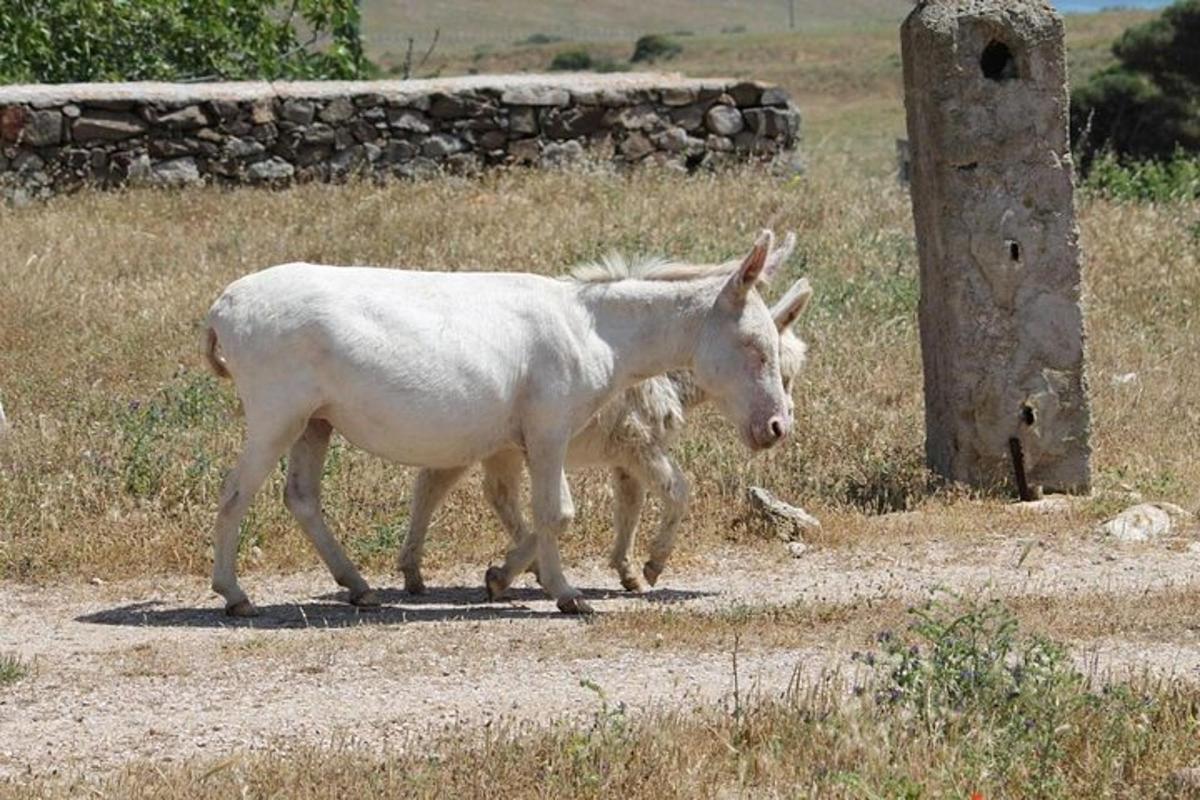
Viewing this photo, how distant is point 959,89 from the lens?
40.1 ft

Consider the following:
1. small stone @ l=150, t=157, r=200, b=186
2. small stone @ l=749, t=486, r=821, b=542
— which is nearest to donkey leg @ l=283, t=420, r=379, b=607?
small stone @ l=749, t=486, r=821, b=542

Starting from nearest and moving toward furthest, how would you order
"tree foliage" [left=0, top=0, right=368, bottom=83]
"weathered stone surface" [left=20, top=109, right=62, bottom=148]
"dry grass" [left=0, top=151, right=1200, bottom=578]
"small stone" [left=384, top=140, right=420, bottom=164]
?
"dry grass" [left=0, top=151, right=1200, bottom=578]
"weathered stone surface" [left=20, top=109, right=62, bottom=148]
"small stone" [left=384, top=140, right=420, bottom=164]
"tree foliage" [left=0, top=0, right=368, bottom=83]

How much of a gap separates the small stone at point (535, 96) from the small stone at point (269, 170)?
2159 millimetres

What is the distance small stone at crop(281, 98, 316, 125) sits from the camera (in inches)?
758

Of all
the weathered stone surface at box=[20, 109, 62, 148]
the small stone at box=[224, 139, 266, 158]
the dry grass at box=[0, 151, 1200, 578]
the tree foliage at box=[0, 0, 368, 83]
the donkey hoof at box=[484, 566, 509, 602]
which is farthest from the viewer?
the tree foliage at box=[0, 0, 368, 83]

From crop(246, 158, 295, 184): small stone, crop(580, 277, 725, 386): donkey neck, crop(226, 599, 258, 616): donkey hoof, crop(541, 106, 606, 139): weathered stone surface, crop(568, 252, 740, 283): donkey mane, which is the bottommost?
crop(226, 599, 258, 616): donkey hoof

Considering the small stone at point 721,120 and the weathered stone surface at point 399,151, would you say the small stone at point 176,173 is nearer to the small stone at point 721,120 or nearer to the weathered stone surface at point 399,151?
the weathered stone surface at point 399,151

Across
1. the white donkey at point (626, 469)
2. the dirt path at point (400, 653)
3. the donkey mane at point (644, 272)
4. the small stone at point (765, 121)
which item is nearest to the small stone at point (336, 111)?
the small stone at point (765, 121)

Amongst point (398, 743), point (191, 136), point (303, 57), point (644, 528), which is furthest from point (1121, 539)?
point (303, 57)

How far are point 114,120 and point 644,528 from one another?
359 inches

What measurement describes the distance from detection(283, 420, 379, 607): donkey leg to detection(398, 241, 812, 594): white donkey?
0.49 meters

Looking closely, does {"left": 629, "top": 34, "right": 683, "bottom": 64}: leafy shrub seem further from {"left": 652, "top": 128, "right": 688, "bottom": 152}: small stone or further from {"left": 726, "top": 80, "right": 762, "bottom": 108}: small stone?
{"left": 652, "top": 128, "right": 688, "bottom": 152}: small stone

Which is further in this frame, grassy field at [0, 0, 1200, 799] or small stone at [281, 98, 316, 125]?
small stone at [281, 98, 316, 125]

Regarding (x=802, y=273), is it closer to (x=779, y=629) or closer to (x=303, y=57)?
(x=779, y=629)
